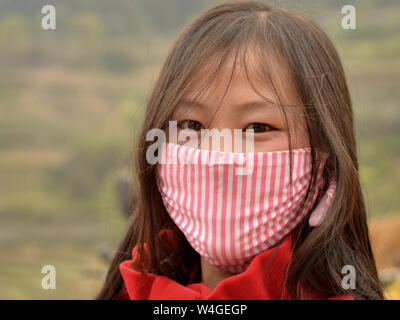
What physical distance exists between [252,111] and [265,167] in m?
0.15

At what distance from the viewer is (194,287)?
1.46m

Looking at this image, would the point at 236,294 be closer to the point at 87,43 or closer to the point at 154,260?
the point at 154,260

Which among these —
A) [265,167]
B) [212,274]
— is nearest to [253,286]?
[212,274]

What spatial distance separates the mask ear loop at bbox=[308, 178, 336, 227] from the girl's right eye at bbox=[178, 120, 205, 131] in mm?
374

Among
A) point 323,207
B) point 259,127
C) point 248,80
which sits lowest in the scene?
point 323,207

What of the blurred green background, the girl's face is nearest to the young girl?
the girl's face

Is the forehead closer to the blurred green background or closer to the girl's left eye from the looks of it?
the girl's left eye

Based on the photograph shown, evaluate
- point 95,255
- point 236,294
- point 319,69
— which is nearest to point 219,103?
point 319,69

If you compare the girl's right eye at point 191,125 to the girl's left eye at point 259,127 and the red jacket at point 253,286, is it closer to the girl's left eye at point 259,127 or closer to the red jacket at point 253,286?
the girl's left eye at point 259,127

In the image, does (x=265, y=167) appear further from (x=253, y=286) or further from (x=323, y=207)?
(x=253, y=286)

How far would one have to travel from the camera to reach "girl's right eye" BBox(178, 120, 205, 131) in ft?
4.58

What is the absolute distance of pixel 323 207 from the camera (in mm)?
1385
